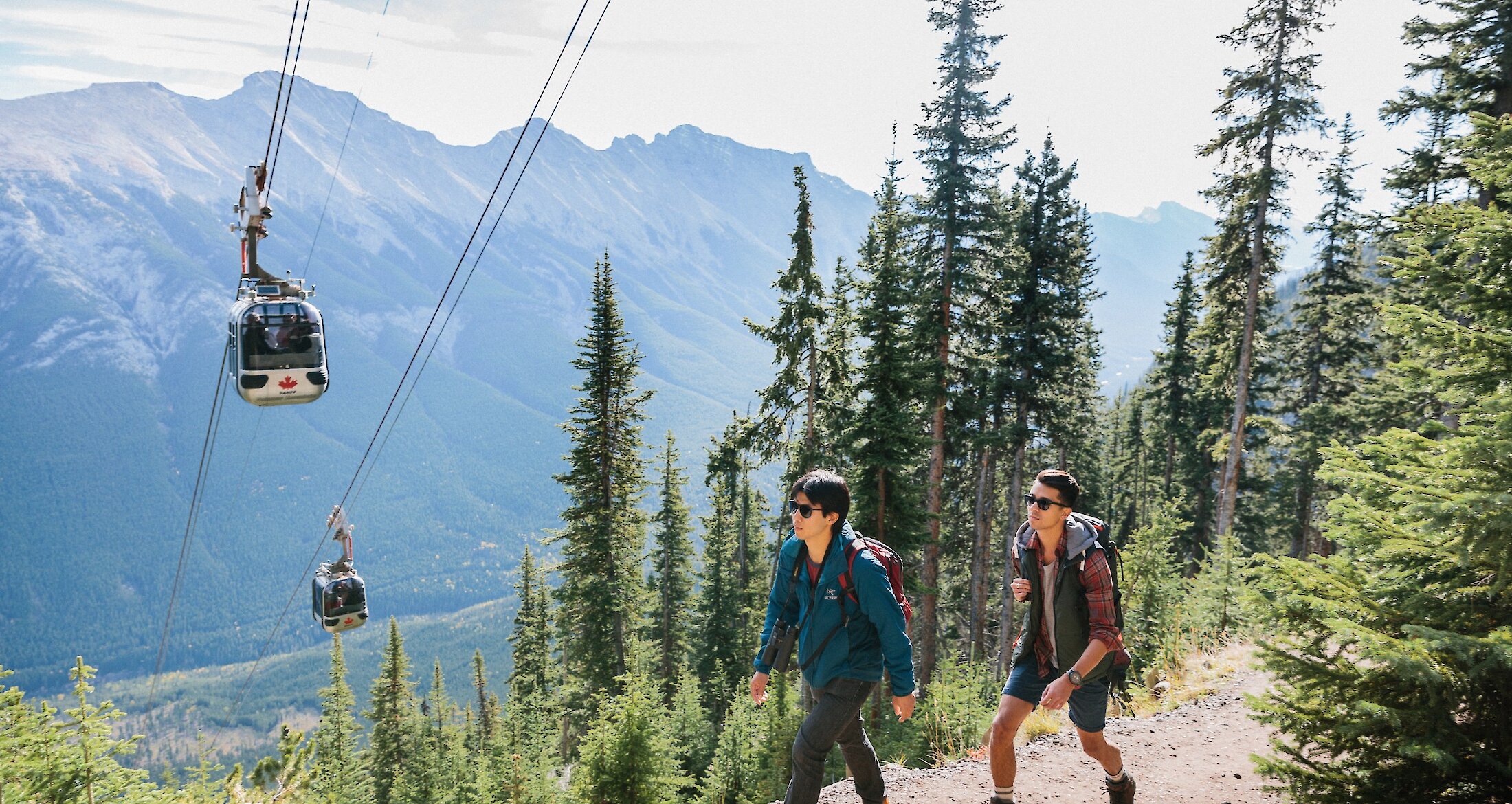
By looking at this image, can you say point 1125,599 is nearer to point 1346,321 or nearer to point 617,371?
point 617,371

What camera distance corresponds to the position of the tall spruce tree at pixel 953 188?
1875 cm

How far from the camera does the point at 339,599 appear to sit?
14.5 m

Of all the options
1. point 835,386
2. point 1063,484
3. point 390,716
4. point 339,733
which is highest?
point 835,386

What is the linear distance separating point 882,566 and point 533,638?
4106 cm

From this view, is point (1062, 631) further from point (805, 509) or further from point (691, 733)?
point (691, 733)

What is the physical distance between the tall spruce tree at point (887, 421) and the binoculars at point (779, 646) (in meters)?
12.2

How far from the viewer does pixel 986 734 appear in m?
8.78

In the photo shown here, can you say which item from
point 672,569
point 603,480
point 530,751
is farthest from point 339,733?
point 603,480

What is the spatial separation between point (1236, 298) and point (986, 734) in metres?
15.7

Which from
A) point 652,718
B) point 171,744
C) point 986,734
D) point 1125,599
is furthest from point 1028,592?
point 171,744

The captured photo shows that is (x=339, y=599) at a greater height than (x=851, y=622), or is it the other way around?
(x=851, y=622)

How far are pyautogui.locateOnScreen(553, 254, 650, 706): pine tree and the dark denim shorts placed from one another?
61.6 feet

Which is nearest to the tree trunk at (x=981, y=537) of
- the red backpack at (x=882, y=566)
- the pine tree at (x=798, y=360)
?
the pine tree at (x=798, y=360)

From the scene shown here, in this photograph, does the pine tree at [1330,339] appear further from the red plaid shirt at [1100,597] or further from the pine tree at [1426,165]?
the red plaid shirt at [1100,597]
